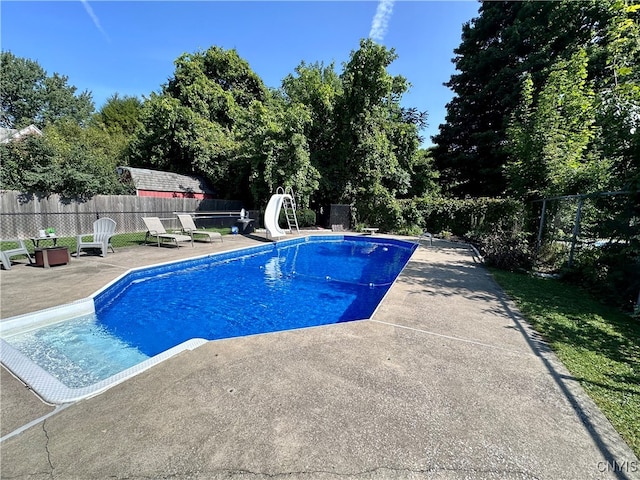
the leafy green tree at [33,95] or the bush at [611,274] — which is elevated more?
the leafy green tree at [33,95]

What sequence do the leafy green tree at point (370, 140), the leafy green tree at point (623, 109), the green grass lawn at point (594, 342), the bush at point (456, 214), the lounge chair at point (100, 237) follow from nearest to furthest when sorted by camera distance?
the green grass lawn at point (594, 342) < the leafy green tree at point (623, 109) < the lounge chair at point (100, 237) < the bush at point (456, 214) < the leafy green tree at point (370, 140)

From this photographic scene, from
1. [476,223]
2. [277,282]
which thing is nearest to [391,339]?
[277,282]

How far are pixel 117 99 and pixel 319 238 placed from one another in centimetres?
3814

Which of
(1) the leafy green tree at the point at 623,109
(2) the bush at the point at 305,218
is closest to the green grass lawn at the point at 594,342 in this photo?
(1) the leafy green tree at the point at 623,109

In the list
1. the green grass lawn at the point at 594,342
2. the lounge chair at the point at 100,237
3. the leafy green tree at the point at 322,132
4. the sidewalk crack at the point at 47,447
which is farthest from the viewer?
the leafy green tree at the point at 322,132

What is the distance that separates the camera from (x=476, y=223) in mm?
15180

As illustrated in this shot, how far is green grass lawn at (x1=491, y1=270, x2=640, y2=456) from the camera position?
7.63 ft

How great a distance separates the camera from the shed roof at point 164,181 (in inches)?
671

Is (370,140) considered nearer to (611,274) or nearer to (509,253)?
(509,253)

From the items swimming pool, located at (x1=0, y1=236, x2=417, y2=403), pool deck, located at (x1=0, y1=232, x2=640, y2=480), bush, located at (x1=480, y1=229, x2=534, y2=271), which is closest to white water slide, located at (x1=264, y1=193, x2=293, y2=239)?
swimming pool, located at (x1=0, y1=236, x2=417, y2=403)

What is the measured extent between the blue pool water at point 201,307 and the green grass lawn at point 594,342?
290cm

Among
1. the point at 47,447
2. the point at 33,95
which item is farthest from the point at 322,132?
the point at 33,95

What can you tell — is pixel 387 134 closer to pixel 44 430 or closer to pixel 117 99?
pixel 44 430

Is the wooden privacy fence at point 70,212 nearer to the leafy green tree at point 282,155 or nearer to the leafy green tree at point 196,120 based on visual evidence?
the leafy green tree at point 196,120
